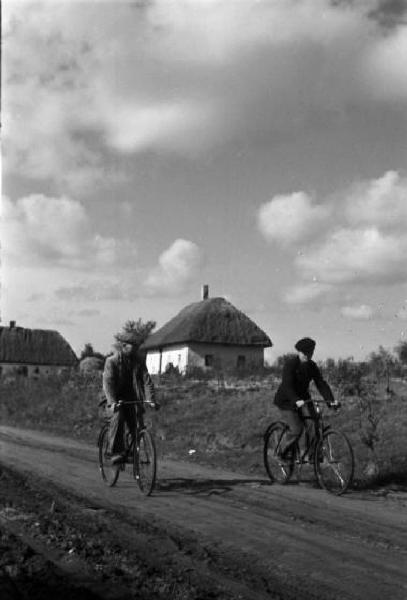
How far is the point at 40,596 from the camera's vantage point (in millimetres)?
4633

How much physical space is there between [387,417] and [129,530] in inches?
331

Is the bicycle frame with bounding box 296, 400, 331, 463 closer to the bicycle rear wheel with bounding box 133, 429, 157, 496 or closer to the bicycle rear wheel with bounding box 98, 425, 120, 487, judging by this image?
the bicycle rear wheel with bounding box 133, 429, 157, 496

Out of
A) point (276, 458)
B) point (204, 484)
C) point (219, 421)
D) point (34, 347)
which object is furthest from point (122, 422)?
point (34, 347)

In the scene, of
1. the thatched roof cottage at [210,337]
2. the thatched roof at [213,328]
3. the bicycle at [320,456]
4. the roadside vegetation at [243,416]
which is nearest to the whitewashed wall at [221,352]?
the thatched roof cottage at [210,337]

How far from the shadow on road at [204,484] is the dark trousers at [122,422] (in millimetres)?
787

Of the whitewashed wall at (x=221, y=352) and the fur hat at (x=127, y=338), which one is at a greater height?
the whitewashed wall at (x=221, y=352)

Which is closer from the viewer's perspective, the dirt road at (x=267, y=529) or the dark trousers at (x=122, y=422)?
the dirt road at (x=267, y=529)

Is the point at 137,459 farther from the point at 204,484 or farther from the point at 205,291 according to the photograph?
the point at 205,291

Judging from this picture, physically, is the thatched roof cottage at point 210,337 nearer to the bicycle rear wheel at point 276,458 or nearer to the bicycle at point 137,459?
the bicycle rear wheel at point 276,458

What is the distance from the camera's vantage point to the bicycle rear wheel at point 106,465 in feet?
32.5

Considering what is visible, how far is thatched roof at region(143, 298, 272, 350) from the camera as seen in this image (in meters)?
63.9

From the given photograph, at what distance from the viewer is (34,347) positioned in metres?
99.4

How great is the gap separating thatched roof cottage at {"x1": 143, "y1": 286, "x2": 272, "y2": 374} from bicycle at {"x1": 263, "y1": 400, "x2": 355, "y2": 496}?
5152 cm

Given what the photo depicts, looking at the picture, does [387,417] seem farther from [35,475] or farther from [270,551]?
[270,551]
